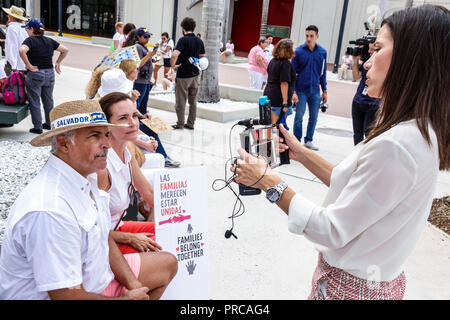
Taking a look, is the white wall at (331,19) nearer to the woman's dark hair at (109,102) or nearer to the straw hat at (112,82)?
the straw hat at (112,82)

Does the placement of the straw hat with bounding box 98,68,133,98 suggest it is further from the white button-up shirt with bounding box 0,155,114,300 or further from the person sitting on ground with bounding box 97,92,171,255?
the white button-up shirt with bounding box 0,155,114,300

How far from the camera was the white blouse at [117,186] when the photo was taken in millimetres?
2686

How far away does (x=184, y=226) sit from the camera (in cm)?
265

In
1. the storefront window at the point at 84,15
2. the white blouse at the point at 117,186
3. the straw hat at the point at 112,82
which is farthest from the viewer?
the storefront window at the point at 84,15

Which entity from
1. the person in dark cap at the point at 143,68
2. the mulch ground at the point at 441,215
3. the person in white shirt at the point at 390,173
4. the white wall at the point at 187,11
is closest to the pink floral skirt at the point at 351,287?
the person in white shirt at the point at 390,173

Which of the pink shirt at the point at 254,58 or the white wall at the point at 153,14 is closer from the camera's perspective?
the pink shirt at the point at 254,58

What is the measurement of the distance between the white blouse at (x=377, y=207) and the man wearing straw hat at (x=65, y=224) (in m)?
0.92

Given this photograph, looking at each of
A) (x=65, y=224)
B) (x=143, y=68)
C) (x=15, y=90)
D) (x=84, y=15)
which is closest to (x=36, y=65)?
(x=15, y=90)

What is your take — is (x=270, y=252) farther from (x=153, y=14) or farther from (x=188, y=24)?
(x=153, y=14)

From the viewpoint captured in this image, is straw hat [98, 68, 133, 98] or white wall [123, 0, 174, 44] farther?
white wall [123, 0, 174, 44]

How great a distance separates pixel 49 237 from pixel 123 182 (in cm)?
128

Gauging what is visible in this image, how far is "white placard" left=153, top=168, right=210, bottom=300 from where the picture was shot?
101 inches

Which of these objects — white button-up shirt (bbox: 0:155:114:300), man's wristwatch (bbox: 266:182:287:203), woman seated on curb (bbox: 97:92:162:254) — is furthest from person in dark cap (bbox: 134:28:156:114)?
man's wristwatch (bbox: 266:182:287:203)

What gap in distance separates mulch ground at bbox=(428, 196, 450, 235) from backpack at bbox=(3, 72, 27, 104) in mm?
→ 6235
